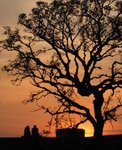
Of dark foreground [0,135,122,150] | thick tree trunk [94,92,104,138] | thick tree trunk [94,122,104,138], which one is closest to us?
dark foreground [0,135,122,150]

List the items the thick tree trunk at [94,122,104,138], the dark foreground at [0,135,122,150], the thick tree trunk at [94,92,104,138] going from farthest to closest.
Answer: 1. the thick tree trunk at [94,92,104,138]
2. the thick tree trunk at [94,122,104,138]
3. the dark foreground at [0,135,122,150]

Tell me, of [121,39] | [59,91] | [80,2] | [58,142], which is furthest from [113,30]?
[58,142]

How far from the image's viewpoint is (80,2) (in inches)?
1762

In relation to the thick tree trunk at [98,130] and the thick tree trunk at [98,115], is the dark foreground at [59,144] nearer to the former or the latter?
the thick tree trunk at [98,130]

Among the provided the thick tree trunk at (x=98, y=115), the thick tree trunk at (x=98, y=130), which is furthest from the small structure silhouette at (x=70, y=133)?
the thick tree trunk at (x=98, y=115)

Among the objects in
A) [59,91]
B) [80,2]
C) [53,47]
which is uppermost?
[80,2]

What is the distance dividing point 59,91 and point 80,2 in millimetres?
7970

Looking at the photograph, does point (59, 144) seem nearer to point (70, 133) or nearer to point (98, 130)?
point (70, 133)

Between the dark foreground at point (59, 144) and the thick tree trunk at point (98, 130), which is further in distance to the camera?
the thick tree trunk at point (98, 130)

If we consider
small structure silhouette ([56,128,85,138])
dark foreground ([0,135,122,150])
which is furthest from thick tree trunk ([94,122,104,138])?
small structure silhouette ([56,128,85,138])

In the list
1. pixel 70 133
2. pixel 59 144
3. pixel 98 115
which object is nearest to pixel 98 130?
pixel 98 115

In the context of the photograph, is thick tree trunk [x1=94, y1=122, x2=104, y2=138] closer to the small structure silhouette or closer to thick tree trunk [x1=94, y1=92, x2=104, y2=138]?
thick tree trunk [x1=94, y1=92, x2=104, y2=138]

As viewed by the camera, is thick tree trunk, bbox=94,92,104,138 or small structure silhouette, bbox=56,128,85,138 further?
thick tree trunk, bbox=94,92,104,138

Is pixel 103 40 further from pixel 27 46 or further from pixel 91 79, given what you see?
pixel 27 46
